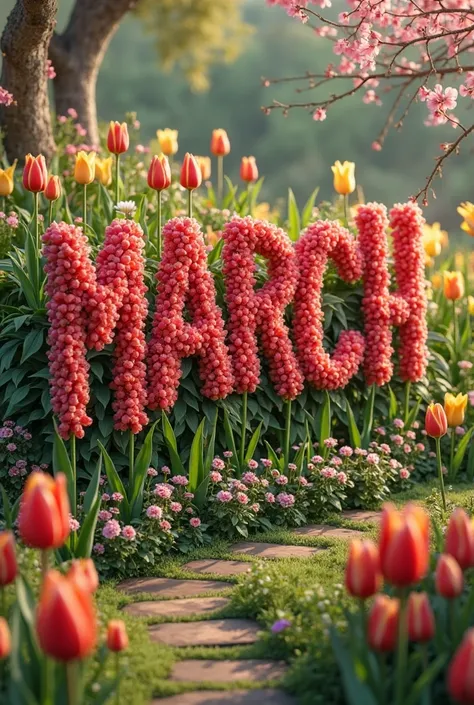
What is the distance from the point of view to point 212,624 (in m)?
3.65

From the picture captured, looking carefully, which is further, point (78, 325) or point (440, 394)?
point (440, 394)

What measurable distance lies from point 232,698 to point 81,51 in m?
6.44

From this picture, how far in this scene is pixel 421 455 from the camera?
19.6ft

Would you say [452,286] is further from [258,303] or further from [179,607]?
[179,607]

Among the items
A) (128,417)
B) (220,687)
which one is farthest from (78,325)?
(220,687)

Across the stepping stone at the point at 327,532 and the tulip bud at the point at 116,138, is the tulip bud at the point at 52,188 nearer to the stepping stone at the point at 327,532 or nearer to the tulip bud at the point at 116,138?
the tulip bud at the point at 116,138

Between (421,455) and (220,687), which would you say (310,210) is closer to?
(421,455)

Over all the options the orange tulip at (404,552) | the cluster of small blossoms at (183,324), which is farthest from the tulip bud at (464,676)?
the cluster of small blossoms at (183,324)

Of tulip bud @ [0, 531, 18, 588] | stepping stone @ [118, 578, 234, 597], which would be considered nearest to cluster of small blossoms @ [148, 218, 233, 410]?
stepping stone @ [118, 578, 234, 597]

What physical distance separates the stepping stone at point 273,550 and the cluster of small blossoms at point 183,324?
79 centimetres

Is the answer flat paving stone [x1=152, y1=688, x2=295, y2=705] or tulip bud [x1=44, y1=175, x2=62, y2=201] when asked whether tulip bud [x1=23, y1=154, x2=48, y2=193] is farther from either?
flat paving stone [x1=152, y1=688, x2=295, y2=705]

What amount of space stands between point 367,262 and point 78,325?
2.08 meters

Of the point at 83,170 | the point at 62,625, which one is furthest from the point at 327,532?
the point at 62,625

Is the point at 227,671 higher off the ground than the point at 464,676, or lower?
lower
